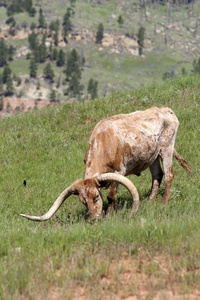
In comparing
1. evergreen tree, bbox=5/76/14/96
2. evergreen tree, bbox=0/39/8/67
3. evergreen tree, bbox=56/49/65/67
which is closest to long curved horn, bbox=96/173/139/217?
evergreen tree, bbox=5/76/14/96

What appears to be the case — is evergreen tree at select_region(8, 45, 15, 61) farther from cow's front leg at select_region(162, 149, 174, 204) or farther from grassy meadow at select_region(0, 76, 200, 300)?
cow's front leg at select_region(162, 149, 174, 204)

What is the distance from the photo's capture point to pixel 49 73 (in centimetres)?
16675

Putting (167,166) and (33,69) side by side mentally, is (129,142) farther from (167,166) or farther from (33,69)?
(33,69)

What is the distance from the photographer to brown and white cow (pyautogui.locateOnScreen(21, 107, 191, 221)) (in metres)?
6.68

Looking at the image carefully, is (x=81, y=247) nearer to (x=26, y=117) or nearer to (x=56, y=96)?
(x=26, y=117)

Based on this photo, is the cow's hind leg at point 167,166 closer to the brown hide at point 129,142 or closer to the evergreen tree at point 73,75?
the brown hide at point 129,142

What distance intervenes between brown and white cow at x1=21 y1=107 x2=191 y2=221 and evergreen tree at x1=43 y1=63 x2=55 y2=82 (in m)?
162

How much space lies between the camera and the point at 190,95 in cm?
1484

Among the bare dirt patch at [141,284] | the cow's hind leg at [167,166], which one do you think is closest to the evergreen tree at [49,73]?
the cow's hind leg at [167,166]

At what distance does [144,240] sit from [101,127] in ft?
10.9

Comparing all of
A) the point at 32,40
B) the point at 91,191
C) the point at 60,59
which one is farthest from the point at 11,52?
the point at 91,191

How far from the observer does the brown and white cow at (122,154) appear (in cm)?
668

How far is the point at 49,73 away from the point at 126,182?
166 meters

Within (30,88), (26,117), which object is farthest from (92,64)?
(26,117)
